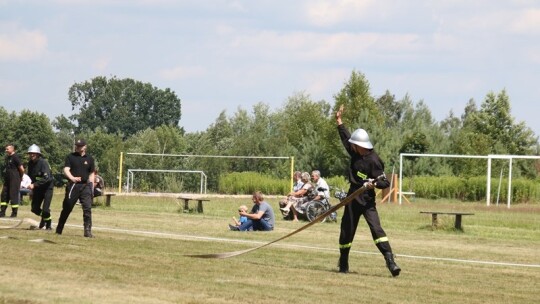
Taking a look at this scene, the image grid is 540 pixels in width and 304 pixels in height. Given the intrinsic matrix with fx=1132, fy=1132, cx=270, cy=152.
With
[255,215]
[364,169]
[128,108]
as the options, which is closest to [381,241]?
[364,169]


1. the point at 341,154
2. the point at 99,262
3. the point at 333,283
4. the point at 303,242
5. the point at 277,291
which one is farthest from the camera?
the point at 341,154

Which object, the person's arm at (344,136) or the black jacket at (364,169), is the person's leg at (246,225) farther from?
the black jacket at (364,169)

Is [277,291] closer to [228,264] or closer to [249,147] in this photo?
[228,264]

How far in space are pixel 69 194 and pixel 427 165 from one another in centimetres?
4594

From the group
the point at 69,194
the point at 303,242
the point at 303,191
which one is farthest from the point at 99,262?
the point at 303,191

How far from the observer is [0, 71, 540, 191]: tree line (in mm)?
58656

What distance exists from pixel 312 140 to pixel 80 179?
4617cm

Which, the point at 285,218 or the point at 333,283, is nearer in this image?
the point at 333,283

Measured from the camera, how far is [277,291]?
1177cm

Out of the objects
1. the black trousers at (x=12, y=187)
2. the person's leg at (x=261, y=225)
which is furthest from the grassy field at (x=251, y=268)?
the black trousers at (x=12, y=187)

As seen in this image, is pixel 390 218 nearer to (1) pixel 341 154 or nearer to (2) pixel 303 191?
(2) pixel 303 191

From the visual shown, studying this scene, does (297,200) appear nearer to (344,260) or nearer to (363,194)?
(344,260)

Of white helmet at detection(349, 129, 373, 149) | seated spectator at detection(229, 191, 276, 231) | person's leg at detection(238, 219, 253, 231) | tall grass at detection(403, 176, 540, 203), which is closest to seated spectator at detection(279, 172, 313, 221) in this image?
seated spectator at detection(229, 191, 276, 231)

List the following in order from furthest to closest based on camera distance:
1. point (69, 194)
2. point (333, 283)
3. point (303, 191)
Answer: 1. point (303, 191)
2. point (69, 194)
3. point (333, 283)
